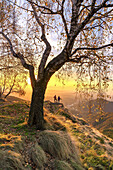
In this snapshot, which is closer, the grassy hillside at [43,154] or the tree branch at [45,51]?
the grassy hillside at [43,154]

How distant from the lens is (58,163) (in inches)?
175

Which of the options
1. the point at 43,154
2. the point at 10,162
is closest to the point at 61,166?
the point at 43,154

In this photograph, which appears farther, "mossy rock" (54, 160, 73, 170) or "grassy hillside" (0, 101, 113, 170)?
"mossy rock" (54, 160, 73, 170)

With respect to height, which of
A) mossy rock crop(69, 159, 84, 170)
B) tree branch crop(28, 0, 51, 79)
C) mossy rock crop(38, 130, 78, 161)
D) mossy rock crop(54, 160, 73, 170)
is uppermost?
tree branch crop(28, 0, 51, 79)

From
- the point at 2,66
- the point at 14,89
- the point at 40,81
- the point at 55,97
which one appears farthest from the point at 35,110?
the point at 55,97

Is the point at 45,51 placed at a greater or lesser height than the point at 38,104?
greater

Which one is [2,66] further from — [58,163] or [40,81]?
[58,163]

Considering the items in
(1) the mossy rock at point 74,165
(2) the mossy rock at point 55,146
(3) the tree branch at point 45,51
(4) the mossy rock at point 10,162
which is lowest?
(1) the mossy rock at point 74,165

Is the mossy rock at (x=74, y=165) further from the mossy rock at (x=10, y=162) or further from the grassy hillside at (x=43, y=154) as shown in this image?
the mossy rock at (x=10, y=162)

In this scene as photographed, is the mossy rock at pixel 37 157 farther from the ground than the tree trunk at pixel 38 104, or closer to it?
closer to it

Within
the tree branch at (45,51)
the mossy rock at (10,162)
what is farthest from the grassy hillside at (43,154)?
the tree branch at (45,51)

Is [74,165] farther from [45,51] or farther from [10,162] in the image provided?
[45,51]

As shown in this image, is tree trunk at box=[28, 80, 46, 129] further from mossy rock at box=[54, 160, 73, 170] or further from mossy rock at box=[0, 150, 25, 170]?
mossy rock at box=[0, 150, 25, 170]

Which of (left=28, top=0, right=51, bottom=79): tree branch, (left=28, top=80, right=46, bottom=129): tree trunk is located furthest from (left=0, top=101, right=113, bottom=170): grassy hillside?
(left=28, top=0, right=51, bottom=79): tree branch
